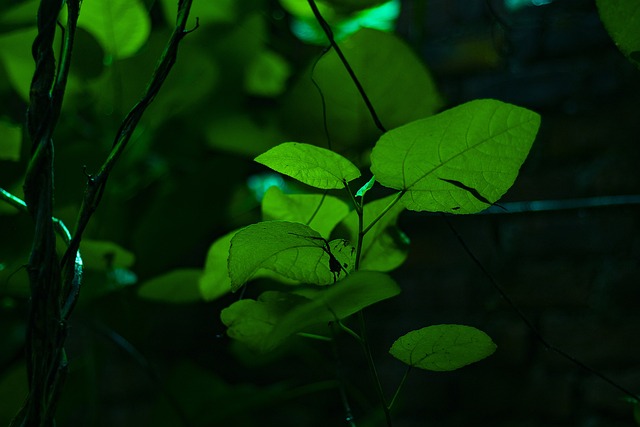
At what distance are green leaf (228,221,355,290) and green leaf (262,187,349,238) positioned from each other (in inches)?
2.2

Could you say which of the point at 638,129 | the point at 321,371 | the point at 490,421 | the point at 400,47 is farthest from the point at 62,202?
the point at 638,129

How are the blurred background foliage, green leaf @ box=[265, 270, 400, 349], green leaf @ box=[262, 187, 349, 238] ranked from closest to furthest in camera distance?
green leaf @ box=[265, 270, 400, 349]
green leaf @ box=[262, 187, 349, 238]
the blurred background foliage

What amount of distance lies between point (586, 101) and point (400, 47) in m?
0.50

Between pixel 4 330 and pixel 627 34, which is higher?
pixel 627 34

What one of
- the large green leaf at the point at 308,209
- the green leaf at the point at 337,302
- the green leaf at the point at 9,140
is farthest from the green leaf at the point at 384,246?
the green leaf at the point at 9,140

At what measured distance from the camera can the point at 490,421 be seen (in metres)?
0.87

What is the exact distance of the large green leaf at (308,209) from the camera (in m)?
0.47

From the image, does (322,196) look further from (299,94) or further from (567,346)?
(567,346)

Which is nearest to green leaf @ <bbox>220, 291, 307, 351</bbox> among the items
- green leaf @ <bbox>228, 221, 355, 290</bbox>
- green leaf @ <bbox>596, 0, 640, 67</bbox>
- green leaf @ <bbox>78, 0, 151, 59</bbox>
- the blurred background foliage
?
green leaf @ <bbox>228, 221, 355, 290</bbox>

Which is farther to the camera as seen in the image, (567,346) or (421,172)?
(567,346)

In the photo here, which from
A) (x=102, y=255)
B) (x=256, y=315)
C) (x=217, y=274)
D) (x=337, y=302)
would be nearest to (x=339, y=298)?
(x=337, y=302)

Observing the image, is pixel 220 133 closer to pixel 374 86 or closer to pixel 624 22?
pixel 374 86

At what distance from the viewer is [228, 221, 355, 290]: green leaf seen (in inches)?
14.2

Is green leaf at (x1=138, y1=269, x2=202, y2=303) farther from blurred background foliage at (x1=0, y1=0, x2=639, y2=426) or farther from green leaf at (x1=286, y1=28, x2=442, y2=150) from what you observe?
green leaf at (x1=286, y1=28, x2=442, y2=150)
